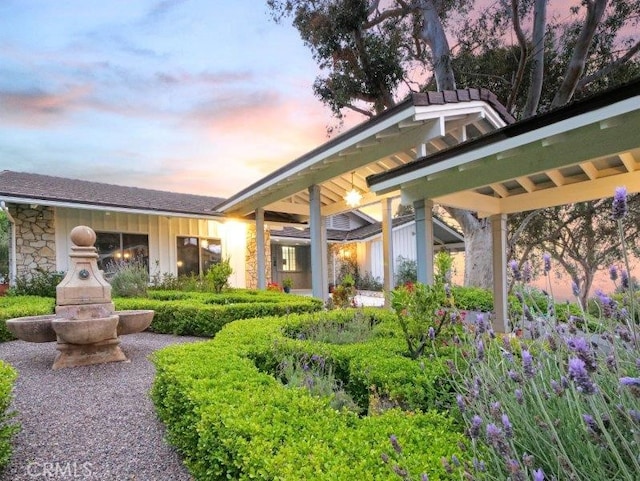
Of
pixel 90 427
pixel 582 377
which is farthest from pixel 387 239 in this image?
pixel 582 377

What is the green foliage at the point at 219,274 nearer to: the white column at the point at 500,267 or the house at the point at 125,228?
the house at the point at 125,228

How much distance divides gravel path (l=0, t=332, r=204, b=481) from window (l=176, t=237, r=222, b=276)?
8.88 m

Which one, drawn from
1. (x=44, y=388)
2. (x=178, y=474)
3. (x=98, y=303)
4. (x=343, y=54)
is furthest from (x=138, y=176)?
(x=178, y=474)

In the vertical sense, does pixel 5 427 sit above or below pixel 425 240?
below

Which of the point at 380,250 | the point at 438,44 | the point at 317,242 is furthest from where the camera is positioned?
the point at 380,250

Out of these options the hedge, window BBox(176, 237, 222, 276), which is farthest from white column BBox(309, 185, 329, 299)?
window BBox(176, 237, 222, 276)

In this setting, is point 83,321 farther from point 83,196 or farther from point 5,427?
point 83,196

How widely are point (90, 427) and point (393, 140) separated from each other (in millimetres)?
6329

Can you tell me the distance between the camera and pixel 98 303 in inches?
248

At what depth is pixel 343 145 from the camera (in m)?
7.65

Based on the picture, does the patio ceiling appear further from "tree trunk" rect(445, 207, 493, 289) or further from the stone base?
the stone base

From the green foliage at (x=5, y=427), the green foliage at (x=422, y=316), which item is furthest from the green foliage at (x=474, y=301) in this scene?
the green foliage at (x=5, y=427)

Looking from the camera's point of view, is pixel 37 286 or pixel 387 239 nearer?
pixel 387 239

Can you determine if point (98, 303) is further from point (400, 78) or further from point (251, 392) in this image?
point (400, 78)
